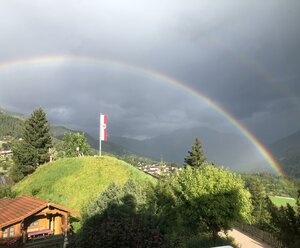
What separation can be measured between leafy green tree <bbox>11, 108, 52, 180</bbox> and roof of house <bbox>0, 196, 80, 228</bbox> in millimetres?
38781

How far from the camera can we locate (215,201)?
101 feet

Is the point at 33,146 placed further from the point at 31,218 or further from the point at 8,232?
the point at 8,232

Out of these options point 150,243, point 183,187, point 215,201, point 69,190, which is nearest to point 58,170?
point 69,190

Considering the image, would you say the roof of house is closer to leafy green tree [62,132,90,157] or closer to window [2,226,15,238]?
window [2,226,15,238]

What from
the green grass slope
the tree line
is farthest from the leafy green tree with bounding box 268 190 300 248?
the tree line

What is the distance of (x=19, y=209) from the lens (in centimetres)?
3081

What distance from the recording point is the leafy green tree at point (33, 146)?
7112 centimetres

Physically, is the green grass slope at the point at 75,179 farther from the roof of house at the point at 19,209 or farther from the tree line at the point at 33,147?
the tree line at the point at 33,147

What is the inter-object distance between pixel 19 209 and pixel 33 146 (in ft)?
148

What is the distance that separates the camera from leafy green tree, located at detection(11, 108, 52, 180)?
71.1 meters

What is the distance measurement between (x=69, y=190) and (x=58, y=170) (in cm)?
811

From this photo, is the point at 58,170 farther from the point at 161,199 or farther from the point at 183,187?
the point at 183,187

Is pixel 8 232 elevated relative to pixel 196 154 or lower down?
lower down

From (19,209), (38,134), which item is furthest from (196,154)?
(19,209)
